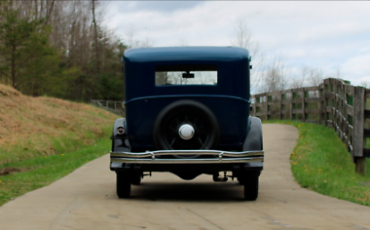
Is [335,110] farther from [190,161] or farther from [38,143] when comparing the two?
[38,143]

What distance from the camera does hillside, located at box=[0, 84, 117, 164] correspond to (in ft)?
53.6

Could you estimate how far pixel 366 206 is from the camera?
714 cm

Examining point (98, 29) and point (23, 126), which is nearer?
point (23, 126)

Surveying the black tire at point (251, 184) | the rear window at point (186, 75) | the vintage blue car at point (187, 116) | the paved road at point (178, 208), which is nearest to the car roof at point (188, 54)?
the vintage blue car at point (187, 116)

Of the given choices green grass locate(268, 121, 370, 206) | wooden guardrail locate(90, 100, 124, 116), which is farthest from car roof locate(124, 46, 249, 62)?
wooden guardrail locate(90, 100, 124, 116)

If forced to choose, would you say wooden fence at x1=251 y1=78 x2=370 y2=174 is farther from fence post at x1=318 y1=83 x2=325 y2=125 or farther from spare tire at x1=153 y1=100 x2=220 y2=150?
spare tire at x1=153 y1=100 x2=220 y2=150

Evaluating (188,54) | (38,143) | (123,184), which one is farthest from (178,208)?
(38,143)

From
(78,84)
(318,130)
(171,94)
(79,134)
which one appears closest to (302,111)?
(318,130)

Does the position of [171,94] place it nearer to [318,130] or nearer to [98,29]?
[318,130]

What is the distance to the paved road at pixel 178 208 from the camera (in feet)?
18.6

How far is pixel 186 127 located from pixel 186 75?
3.19 feet

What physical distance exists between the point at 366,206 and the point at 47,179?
6707 mm

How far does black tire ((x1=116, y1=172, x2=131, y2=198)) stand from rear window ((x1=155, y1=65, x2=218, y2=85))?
1549 mm

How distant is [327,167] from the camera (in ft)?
37.6
